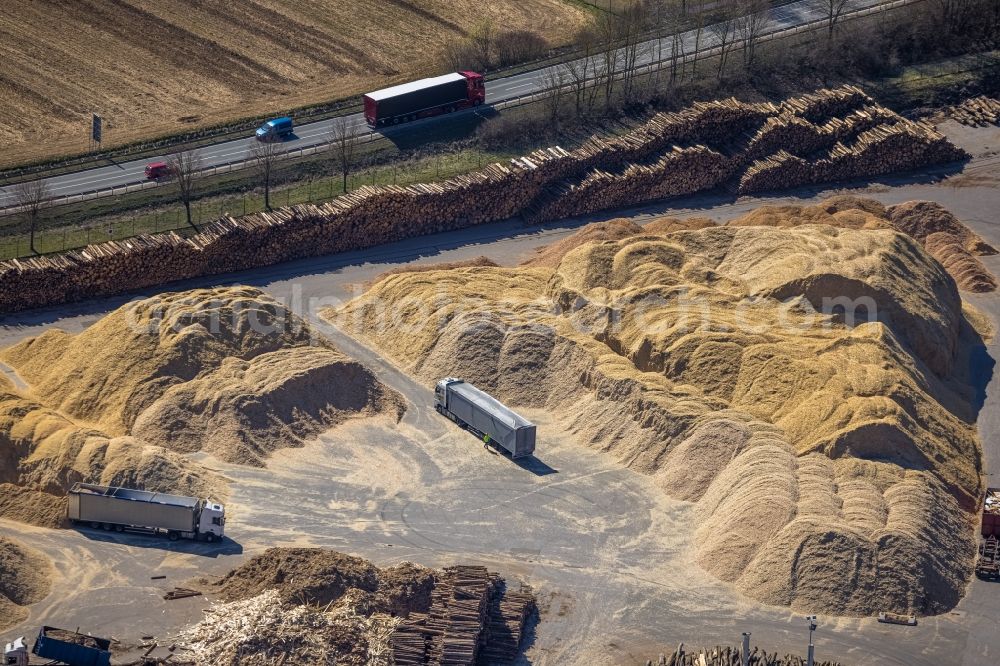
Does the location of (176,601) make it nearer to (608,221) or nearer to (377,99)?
(608,221)

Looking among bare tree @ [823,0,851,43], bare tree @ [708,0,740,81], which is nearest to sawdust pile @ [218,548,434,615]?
bare tree @ [708,0,740,81]

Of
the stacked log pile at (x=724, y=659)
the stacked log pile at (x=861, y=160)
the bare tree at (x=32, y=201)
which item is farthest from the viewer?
the stacked log pile at (x=861, y=160)

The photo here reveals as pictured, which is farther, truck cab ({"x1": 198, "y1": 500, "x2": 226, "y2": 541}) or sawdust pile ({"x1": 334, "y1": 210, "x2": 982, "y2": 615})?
truck cab ({"x1": 198, "y1": 500, "x2": 226, "y2": 541})

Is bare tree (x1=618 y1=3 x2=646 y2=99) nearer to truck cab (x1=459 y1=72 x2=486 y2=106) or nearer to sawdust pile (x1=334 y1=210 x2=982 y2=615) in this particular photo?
truck cab (x1=459 y1=72 x2=486 y2=106)

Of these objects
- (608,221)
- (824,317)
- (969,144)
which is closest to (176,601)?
(824,317)

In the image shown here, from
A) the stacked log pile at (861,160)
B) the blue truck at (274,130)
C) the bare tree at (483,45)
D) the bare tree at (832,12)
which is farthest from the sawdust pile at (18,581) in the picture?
the bare tree at (832,12)

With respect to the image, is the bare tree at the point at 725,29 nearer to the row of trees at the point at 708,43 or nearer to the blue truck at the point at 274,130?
the row of trees at the point at 708,43
